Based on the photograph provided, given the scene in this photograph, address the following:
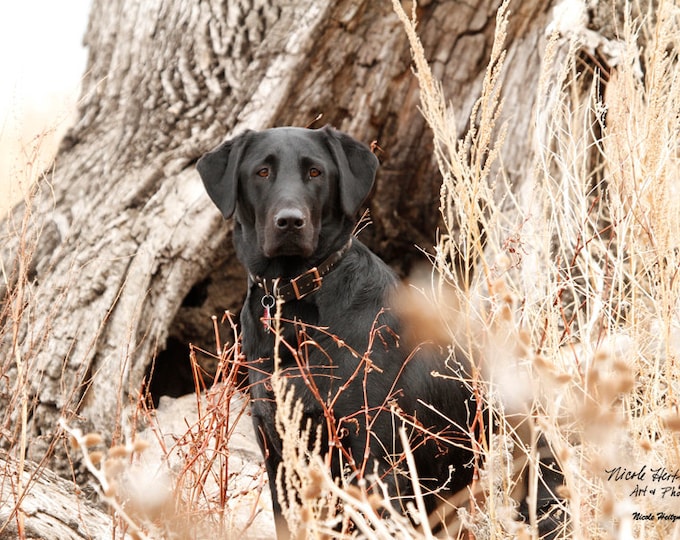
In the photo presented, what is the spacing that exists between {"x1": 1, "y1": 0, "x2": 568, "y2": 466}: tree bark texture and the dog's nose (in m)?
1.45

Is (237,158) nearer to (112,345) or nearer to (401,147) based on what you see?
(112,345)

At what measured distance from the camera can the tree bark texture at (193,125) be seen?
4.53 metres

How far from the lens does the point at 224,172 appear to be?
3.62 meters

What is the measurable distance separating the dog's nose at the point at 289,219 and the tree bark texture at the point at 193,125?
4.75 feet

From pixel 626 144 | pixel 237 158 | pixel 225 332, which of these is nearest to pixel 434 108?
pixel 626 144

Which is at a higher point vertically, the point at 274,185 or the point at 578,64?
the point at 578,64

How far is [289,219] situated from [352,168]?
1.69ft

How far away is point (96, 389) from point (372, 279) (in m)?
1.87

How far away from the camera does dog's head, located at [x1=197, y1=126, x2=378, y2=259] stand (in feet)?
11.0

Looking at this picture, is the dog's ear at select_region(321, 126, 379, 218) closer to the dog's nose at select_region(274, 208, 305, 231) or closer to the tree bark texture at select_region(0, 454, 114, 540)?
the dog's nose at select_region(274, 208, 305, 231)

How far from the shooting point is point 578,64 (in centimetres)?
469
